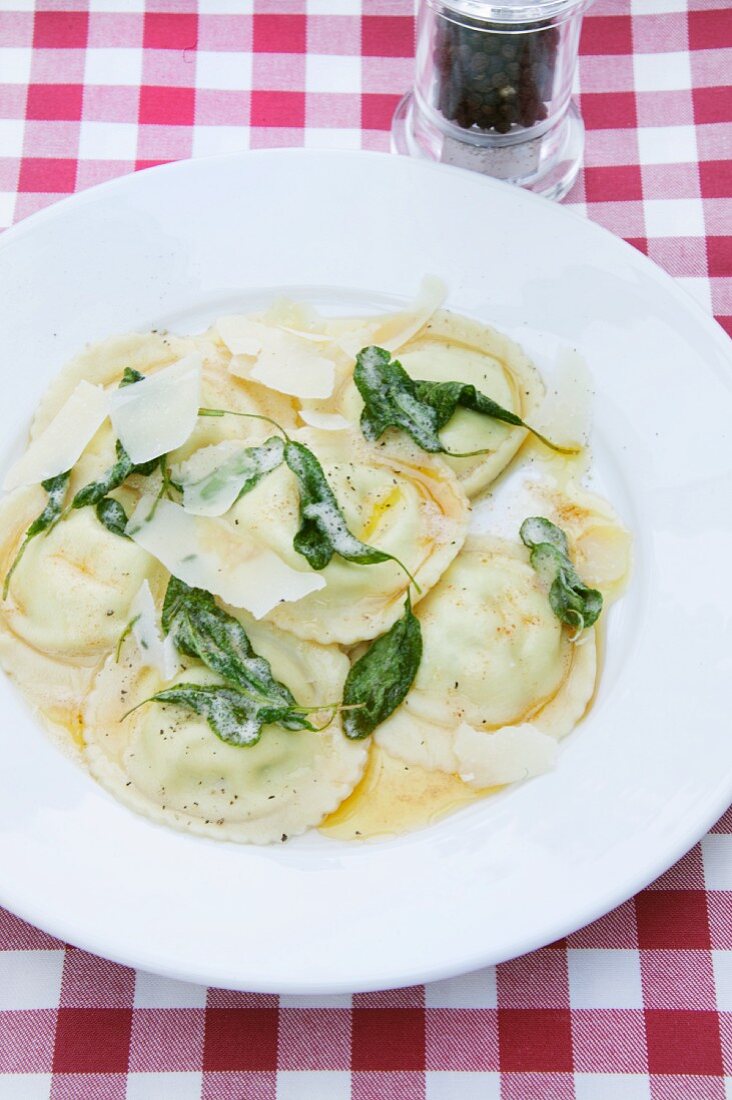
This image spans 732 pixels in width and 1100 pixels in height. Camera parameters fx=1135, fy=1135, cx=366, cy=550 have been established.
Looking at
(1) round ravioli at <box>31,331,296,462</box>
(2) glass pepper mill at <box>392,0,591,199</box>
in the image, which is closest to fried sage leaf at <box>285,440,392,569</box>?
(1) round ravioli at <box>31,331,296,462</box>

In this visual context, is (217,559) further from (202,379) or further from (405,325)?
(405,325)

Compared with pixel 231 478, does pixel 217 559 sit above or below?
below

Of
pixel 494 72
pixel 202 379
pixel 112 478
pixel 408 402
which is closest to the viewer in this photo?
pixel 112 478

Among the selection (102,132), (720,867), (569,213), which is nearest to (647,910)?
(720,867)

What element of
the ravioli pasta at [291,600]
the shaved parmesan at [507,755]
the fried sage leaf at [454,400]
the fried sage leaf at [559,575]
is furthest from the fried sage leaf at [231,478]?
the shaved parmesan at [507,755]

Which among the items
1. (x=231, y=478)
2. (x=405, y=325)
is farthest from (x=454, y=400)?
(x=231, y=478)

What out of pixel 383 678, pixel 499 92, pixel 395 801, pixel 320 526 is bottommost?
pixel 395 801

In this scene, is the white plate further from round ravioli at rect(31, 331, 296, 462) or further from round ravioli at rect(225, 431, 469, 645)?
round ravioli at rect(225, 431, 469, 645)
